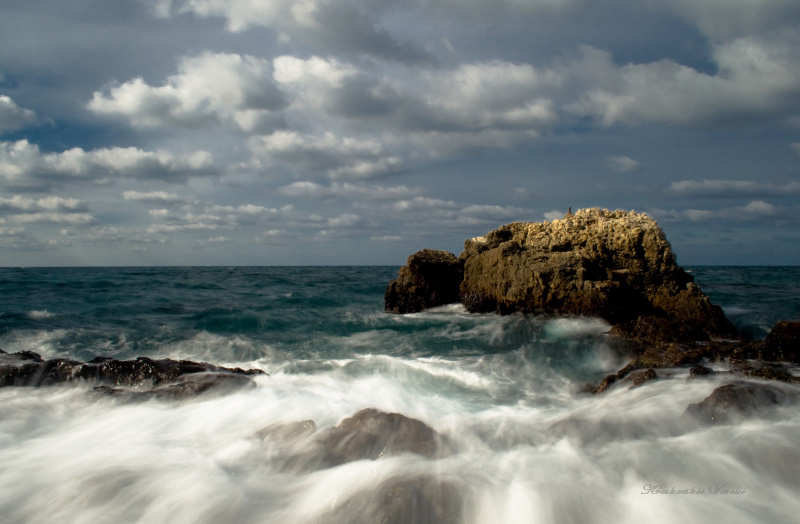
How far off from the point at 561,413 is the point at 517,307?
266 inches

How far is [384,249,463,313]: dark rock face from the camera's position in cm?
1559

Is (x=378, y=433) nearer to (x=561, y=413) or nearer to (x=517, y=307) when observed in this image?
(x=561, y=413)

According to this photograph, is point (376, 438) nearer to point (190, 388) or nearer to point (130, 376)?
point (190, 388)

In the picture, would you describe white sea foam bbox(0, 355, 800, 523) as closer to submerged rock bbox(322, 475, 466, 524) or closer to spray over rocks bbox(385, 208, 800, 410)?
submerged rock bbox(322, 475, 466, 524)

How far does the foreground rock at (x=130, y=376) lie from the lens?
6199mm

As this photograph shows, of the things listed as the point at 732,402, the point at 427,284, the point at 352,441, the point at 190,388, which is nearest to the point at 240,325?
the point at 427,284

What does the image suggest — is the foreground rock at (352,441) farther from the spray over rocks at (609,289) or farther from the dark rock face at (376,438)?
the spray over rocks at (609,289)

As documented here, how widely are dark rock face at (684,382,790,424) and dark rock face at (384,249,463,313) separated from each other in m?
10.9

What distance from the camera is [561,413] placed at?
5.73m

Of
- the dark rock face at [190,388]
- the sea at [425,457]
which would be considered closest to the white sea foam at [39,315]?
the sea at [425,457]

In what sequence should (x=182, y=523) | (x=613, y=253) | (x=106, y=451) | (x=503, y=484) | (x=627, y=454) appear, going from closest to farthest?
1. (x=182, y=523)
2. (x=503, y=484)
3. (x=627, y=454)
4. (x=106, y=451)
5. (x=613, y=253)

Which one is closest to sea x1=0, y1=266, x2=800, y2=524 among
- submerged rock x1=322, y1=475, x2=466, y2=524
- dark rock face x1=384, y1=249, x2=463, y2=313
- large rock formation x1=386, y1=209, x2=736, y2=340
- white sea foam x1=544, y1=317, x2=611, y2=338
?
submerged rock x1=322, y1=475, x2=466, y2=524

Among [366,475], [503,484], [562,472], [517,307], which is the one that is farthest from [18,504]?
[517,307]

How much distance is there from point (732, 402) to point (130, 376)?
7565 millimetres
